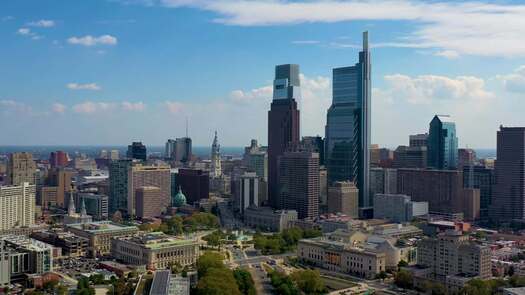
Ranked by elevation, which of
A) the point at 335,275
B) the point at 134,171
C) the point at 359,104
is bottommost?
the point at 335,275

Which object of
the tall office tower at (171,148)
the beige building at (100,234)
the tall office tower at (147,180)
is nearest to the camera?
the beige building at (100,234)

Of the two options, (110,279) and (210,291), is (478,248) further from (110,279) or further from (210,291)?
(110,279)

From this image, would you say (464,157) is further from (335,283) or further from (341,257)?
(335,283)

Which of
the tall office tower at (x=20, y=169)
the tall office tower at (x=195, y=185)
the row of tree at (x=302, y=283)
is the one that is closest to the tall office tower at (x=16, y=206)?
the tall office tower at (x=20, y=169)

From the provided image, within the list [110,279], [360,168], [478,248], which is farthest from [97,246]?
[360,168]

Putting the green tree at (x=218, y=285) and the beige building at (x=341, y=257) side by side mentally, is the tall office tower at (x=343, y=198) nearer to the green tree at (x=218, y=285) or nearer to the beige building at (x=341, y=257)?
the beige building at (x=341, y=257)

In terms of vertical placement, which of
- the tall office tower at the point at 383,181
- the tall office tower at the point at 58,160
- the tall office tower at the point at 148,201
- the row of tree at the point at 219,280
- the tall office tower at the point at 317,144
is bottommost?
the row of tree at the point at 219,280
